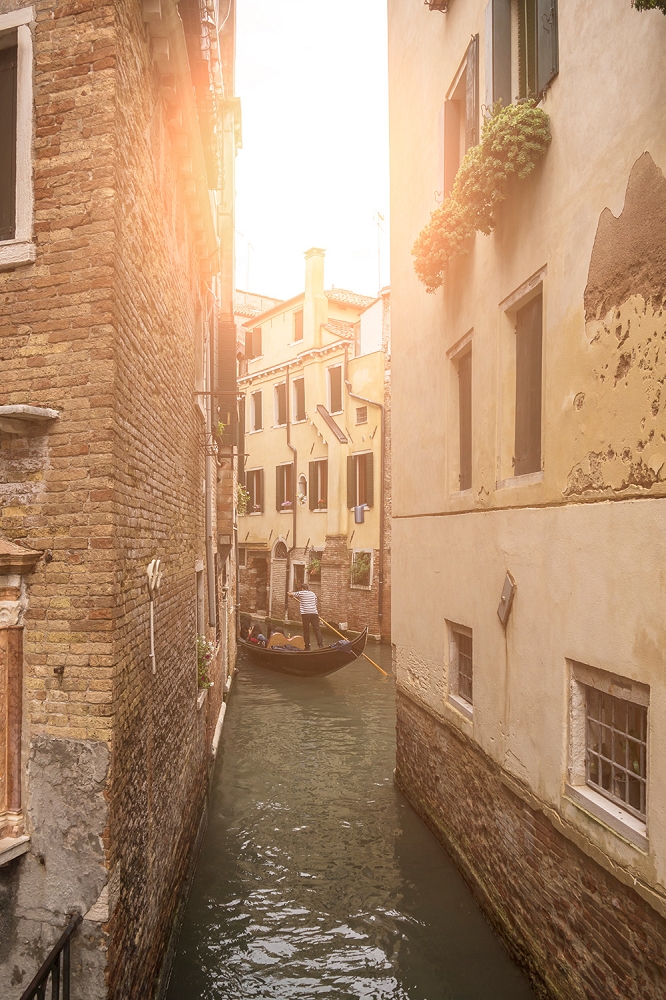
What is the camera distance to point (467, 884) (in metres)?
5.97

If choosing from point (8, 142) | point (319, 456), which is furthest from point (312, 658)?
point (8, 142)

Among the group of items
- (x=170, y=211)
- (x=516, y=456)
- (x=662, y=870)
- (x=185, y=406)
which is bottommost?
(x=662, y=870)

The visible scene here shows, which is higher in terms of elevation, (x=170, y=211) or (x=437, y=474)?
(x=170, y=211)

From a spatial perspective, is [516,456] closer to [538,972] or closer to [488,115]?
[488,115]

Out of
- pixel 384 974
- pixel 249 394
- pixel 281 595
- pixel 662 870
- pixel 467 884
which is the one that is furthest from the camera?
pixel 249 394

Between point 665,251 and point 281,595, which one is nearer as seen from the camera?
point 665,251

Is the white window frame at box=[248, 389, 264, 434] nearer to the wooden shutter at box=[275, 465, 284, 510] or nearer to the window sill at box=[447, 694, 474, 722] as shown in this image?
the wooden shutter at box=[275, 465, 284, 510]

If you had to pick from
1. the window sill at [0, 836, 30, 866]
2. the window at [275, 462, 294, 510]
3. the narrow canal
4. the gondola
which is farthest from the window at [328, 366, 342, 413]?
the window sill at [0, 836, 30, 866]

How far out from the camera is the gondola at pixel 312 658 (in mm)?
13719

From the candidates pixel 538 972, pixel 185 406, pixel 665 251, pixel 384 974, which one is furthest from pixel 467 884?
pixel 665 251

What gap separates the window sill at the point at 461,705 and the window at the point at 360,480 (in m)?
12.8

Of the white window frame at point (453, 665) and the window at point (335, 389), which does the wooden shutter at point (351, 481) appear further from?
the white window frame at point (453, 665)

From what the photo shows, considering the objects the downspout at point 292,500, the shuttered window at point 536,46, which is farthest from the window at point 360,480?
the shuttered window at point 536,46

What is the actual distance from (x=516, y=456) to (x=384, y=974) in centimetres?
364
